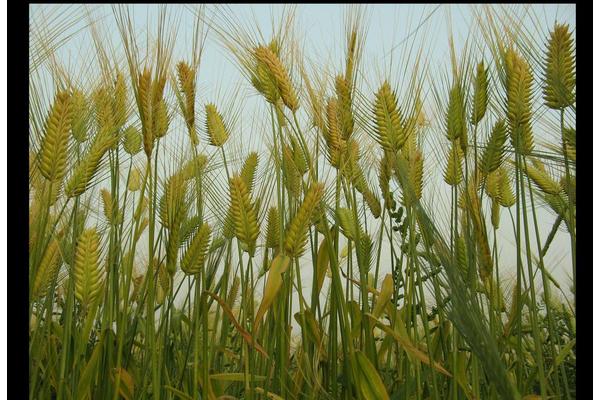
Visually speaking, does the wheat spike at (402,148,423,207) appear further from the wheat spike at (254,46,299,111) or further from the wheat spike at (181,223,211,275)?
the wheat spike at (181,223,211,275)

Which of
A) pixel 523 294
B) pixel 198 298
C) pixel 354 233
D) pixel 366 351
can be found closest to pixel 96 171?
pixel 198 298

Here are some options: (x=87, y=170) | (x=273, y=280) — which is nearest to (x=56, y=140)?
(x=87, y=170)

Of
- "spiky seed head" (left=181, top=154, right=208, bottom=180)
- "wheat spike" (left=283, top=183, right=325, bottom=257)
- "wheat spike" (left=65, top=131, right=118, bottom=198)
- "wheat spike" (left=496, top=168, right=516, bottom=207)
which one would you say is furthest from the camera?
"wheat spike" (left=496, top=168, right=516, bottom=207)

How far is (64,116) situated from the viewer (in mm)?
1185

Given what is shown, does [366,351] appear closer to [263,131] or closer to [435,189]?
[435,189]

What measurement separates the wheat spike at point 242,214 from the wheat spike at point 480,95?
49cm

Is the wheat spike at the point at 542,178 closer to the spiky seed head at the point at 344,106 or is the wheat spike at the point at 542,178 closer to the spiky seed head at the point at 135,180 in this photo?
the spiky seed head at the point at 344,106

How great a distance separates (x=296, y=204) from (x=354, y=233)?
13 centimetres

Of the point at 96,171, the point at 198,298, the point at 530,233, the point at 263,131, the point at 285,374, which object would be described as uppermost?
the point at 263,131

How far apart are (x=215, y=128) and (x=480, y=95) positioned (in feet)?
1.81

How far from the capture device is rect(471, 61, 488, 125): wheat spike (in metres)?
1.31

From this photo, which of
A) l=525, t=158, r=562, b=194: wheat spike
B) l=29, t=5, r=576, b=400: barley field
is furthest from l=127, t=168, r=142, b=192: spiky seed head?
l=525, t=158, r=562, b=194: wheat spike

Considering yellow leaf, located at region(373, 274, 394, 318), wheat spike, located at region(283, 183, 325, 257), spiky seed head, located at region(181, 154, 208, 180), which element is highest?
spiky seed head, located at region(181, 154, 208, 180)

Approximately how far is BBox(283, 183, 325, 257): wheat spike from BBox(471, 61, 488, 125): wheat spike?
0.38 m
